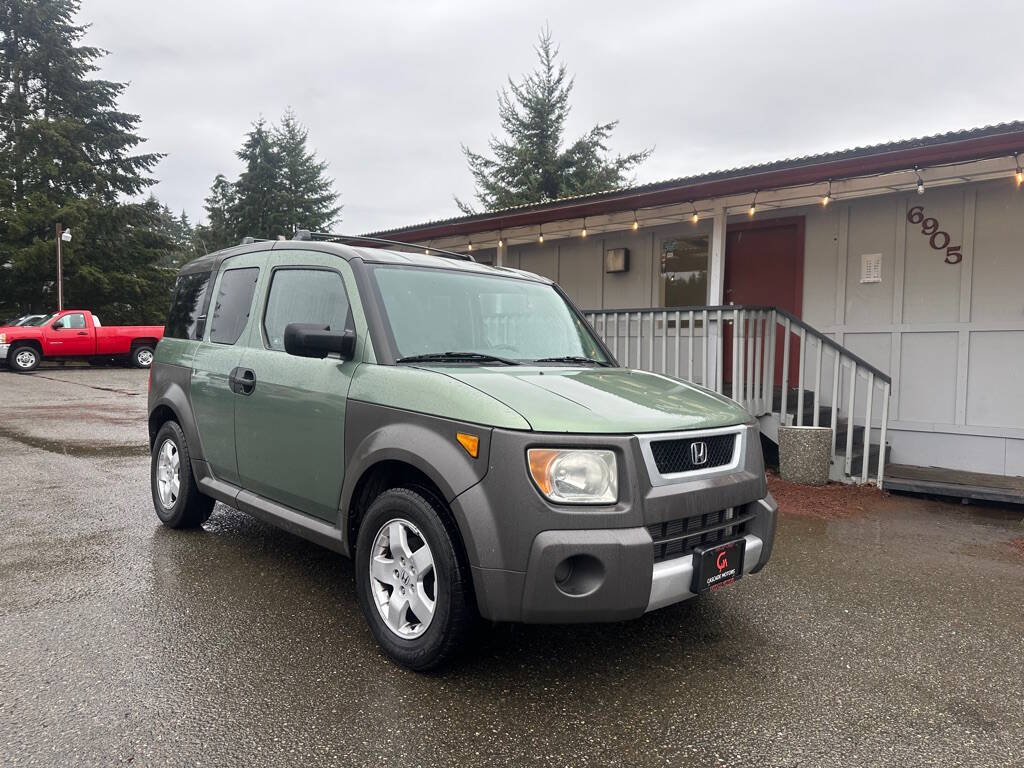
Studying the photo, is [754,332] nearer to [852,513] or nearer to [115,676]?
[852,513]

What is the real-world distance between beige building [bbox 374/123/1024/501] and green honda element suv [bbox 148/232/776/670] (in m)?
3.98

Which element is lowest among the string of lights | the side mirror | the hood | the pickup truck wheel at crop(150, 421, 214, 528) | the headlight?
the pickup truck wheel at crop(150, 421, 214, 528)

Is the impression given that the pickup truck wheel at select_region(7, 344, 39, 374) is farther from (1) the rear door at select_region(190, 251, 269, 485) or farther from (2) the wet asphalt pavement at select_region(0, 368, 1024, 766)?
(1) the rear door at select_region(190, 251, 269, 485)

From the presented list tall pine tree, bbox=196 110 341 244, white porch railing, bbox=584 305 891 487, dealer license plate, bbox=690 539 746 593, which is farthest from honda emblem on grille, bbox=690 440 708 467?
tall pine tree, bbox=196 110 341 244

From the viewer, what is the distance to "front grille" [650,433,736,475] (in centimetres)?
269

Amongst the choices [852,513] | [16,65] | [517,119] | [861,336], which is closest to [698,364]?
[861,336]

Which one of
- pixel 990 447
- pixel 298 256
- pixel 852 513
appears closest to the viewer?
pixel 298 256

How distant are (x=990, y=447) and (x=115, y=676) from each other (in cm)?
797

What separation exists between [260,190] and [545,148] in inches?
698

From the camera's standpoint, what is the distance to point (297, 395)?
3.47m

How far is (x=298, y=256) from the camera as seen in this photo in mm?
3809

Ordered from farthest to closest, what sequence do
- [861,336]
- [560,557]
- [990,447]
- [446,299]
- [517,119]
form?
[517,119] < [861,336] < [990,447] < [446,299] < [560,557]

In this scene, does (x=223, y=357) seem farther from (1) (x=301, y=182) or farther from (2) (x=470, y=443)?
(1) (x=301, y=182)

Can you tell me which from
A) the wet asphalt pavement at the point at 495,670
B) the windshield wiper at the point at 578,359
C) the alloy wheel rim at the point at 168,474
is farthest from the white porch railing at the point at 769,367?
the alloy wheel rim at the point at 168,474
